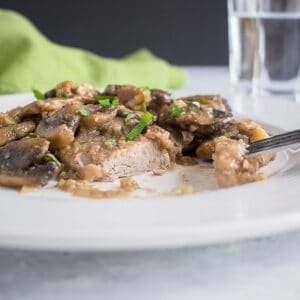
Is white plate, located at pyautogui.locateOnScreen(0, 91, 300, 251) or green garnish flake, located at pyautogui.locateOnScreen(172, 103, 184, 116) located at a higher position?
white plate, located at pyautogui.locateOnScreen(0, 91, 300, 251)

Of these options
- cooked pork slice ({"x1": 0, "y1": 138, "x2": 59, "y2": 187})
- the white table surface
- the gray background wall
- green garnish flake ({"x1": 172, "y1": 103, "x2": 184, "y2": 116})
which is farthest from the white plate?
the gray background wall

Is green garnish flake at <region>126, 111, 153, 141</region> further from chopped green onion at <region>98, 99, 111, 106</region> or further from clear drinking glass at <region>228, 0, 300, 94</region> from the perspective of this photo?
clear drinking glass at <region>228, 0, 300, 94</region>

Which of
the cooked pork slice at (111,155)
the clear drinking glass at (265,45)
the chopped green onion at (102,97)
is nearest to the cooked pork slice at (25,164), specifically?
the cooked pork slice at (111,155)

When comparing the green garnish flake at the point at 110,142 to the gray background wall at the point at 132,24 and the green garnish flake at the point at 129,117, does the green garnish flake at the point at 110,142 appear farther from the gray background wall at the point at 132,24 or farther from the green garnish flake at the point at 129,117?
the gray background wall at the point at 132,24

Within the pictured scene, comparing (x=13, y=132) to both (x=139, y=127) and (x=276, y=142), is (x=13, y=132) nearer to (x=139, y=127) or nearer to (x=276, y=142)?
(x=139, y=127)

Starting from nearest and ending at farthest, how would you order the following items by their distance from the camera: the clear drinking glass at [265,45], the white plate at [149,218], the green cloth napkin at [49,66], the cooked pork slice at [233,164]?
the white plate at [149,218]
the cooked pork slice at [233,164]
the green cloth napkin at [49,66]
the clear drinking glass at [265,45]

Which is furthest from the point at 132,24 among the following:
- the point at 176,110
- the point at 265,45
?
the point at 176,110
